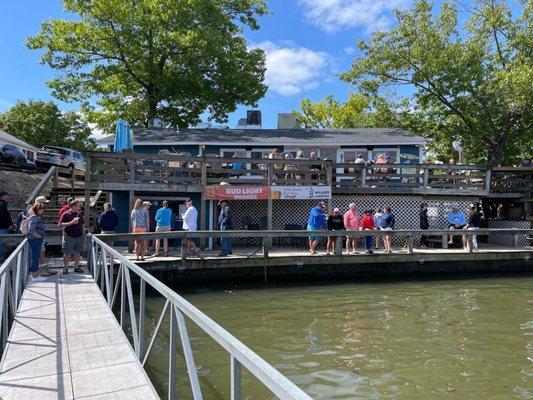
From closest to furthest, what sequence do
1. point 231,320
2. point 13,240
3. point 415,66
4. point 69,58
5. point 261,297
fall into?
point 231,320, point 13,240, point 261,297, point 415,66, point 69,58

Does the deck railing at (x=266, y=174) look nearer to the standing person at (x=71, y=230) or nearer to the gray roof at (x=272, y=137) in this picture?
the gray roof at (x=272, y=137)

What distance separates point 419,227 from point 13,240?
47.8 feet

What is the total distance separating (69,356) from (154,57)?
27.1 m

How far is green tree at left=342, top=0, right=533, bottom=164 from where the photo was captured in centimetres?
2450

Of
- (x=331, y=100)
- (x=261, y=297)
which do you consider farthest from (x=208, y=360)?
(x=331, y=100)

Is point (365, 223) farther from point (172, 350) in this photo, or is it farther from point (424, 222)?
point (172, 350)

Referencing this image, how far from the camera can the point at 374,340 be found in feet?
27.9

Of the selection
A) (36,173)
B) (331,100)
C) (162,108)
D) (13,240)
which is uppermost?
(331,100)

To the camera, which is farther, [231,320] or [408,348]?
[231,320]

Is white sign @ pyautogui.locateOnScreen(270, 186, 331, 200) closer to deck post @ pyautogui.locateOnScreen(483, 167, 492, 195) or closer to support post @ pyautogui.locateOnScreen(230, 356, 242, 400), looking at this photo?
deck post @ pyautogui.locateOnScreen(483, 167, 492, 195)

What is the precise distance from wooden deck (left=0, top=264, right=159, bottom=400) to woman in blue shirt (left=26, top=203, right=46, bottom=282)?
6.42ft

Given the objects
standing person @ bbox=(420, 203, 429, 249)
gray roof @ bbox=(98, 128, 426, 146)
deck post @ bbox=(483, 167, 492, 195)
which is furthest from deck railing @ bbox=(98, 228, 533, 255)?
gray roof @ bbox=(98, 128, 426, 146)

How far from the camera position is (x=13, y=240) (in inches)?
440

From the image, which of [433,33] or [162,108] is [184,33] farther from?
[433,33]
